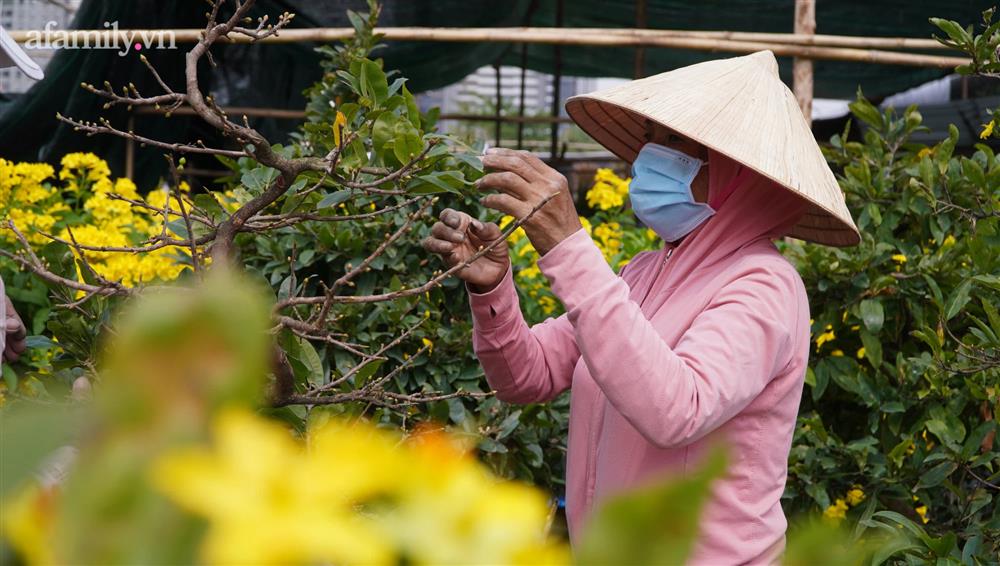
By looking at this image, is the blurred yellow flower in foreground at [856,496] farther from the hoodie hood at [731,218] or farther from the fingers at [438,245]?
the fingers at [438,245]

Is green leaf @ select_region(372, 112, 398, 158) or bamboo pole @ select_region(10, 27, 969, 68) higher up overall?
green leaf @ select_region(372, 112, 398, 158)

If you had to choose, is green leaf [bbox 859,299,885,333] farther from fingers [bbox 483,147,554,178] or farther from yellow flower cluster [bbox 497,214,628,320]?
fingers [bbox 483,147,554,178]

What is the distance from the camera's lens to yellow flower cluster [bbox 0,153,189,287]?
325cm

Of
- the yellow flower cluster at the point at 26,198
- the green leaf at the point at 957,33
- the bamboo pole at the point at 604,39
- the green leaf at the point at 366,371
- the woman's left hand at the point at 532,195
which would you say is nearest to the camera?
the woman's left hand at the point at 532,195

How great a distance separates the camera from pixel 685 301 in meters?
1.66

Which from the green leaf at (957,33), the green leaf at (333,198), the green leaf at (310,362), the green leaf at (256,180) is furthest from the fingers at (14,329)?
the green leaf at (957,33)

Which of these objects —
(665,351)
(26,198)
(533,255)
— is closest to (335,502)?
(665,351)

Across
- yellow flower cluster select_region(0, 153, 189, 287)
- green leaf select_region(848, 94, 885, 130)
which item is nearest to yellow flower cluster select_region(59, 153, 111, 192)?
yellow flower cluster select_region(0, 153, 189, 287)

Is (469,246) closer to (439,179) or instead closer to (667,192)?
(439,179)

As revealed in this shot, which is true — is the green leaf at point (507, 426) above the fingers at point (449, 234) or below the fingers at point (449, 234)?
below

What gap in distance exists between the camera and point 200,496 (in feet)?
1.02

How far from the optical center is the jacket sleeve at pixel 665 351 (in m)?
1.41

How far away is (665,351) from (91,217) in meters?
3.20

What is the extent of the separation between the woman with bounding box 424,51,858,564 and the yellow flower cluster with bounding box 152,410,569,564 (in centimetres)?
106
